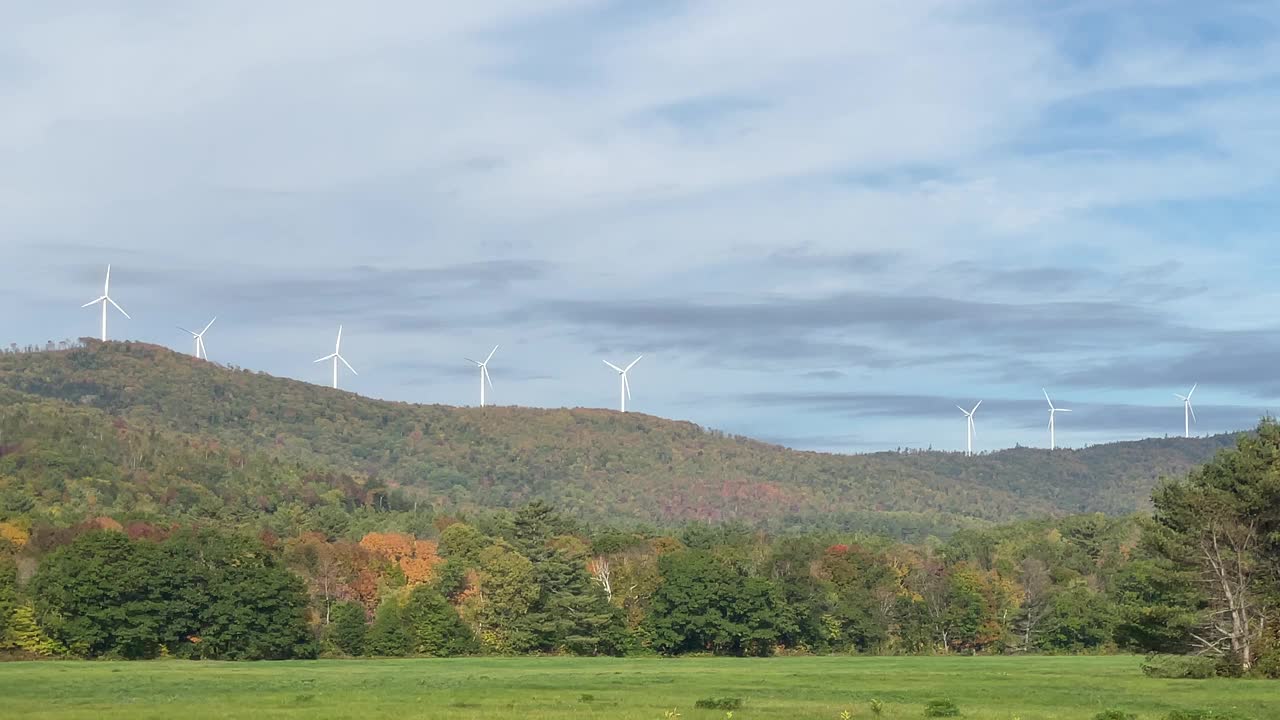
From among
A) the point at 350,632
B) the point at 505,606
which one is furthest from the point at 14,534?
the point at 505,606

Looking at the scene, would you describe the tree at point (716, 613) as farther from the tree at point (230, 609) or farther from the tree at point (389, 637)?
the tree at point (230, 609)

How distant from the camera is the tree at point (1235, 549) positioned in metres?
77.1

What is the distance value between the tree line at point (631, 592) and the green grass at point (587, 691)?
7523mm

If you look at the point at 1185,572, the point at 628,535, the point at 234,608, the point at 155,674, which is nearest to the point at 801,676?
the point at 1185,572

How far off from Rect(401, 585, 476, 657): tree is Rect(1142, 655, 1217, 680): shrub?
62.7 meters

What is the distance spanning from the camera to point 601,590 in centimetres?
14512

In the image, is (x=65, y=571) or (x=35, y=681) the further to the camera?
(x=65, y=571)

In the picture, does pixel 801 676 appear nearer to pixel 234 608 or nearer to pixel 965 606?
pixel 234 608

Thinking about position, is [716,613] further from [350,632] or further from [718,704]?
[718,704]

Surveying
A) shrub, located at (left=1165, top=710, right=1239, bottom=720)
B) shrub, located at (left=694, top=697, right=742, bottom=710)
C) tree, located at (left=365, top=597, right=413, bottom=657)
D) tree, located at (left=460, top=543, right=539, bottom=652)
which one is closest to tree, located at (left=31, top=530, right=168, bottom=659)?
tree, located at (left=365, top=597, right=413, bottom=657)

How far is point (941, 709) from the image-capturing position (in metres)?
57.9

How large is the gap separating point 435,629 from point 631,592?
2327 centimetres

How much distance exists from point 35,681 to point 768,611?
72.3 meters

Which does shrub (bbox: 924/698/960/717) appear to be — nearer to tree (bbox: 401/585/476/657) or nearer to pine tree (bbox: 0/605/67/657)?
tree (bbox: 401/585/476/657)
